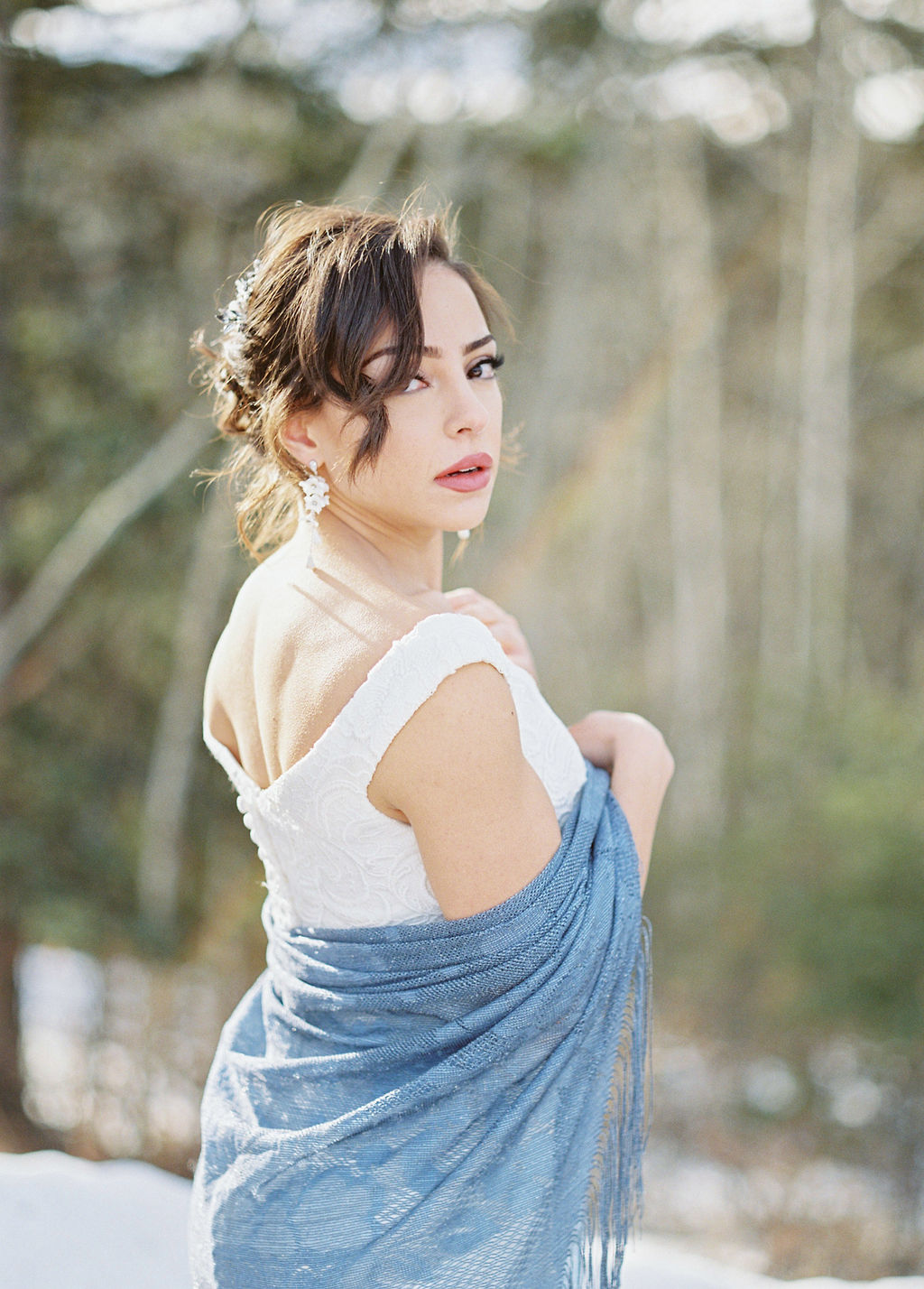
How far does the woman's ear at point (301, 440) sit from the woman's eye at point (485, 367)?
7.3 inches

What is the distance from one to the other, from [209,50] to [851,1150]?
239 inches

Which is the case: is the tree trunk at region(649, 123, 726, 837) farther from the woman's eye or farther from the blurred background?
the woman's eye

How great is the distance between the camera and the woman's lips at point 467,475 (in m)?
1.14

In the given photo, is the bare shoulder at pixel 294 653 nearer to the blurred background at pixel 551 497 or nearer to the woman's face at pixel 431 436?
the woman's face at pixel 431 436

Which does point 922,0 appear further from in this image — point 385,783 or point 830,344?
point 385,783

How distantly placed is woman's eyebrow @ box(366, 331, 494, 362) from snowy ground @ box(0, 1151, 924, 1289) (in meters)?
1.55

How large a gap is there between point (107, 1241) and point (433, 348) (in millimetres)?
1644

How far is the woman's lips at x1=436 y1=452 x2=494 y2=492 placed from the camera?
1.14 m

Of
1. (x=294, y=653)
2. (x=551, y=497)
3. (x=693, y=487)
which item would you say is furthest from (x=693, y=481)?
(x=294, y=653)

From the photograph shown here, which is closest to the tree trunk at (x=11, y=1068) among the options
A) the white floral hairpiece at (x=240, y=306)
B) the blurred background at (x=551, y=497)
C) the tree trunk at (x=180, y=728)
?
the blurred background at (x=551, y=497)

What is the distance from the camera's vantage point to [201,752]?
5621 millimetres

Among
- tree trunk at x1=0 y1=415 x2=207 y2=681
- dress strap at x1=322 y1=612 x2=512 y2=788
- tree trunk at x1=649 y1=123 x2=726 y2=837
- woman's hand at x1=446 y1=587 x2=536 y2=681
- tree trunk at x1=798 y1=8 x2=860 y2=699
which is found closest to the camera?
dress strap at x1=322 y1=612 x2=512 y2=788

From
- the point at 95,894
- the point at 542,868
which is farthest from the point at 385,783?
Answer: the point at 95,894

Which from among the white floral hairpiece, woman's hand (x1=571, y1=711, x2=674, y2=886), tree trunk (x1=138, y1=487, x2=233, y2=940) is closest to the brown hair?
the white floral hairpiece
